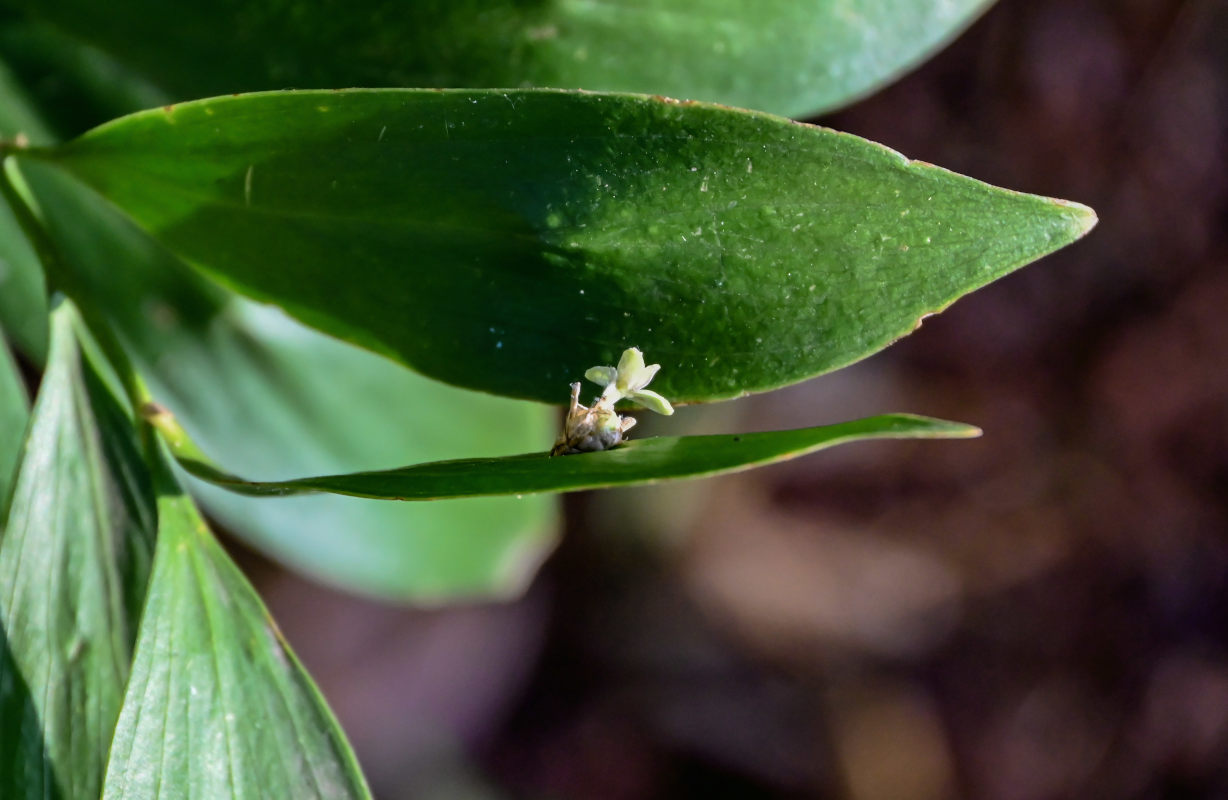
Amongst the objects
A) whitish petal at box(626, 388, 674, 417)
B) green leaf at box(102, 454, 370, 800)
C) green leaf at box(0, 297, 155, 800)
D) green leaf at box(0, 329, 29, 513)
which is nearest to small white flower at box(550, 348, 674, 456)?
whitish petal at box(626, 388, 674, 417)

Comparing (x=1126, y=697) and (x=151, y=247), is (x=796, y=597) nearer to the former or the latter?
(x=1126, y=697)

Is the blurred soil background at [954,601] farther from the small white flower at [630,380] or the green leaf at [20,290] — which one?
the small white flower at [630,380]

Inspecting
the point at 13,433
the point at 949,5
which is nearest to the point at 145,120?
the point at 13,433

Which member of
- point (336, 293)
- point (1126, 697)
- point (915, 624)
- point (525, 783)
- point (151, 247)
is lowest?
point (525, 783)

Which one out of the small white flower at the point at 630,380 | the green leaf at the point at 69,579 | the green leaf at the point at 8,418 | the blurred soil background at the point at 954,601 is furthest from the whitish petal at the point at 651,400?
the blurred soil background at the point at 954,601

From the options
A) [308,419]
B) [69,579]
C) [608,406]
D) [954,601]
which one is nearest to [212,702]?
[69,579]

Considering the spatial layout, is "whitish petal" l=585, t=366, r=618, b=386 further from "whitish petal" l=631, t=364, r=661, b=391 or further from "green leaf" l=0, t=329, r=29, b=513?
"green leaf" l=0, t=329, r=29, b=513
